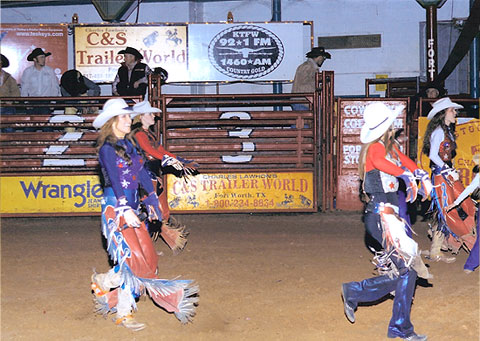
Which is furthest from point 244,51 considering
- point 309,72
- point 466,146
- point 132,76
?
point 466,146

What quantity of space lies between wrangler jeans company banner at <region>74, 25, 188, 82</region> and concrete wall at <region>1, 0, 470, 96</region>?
70 cm

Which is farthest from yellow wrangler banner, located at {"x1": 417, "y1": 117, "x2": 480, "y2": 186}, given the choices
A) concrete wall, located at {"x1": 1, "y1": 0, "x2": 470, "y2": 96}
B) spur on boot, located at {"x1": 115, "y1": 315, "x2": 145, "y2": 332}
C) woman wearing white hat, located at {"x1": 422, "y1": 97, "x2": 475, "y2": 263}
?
concrete wall, located at {"x1": 1, "y1": 0, "x2": 470, "y2": 96}

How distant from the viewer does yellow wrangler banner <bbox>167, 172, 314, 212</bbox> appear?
11.3 metres

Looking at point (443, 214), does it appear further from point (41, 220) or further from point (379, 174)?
point (41, 220)

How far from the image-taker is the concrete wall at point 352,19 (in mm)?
16906

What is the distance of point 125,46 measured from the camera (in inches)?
663

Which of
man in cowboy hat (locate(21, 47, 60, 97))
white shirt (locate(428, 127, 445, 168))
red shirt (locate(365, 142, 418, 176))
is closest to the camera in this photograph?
red shirt (locate(365, 142, 418, 176))

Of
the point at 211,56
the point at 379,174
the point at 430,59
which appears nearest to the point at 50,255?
the point at 379,174

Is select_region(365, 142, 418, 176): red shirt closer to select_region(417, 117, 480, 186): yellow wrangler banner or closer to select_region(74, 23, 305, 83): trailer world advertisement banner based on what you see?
select_region(417, 117, 480, 186): yellow wrangler banner

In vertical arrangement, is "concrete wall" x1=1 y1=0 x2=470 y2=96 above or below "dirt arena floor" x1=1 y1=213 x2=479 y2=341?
above

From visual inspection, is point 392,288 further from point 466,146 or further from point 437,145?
point 466,146

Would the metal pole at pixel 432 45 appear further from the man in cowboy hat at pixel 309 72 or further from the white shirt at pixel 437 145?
the white shirt at pixel 437 145

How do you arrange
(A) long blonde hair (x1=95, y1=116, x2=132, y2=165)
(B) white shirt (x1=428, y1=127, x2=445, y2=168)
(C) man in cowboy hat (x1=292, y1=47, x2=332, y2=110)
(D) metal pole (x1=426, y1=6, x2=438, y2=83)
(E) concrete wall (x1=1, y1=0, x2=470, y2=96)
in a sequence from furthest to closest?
(E) concrete wall (x1=1, y1=0, x2=470, y2=96) → (D) metal pole (x1=426, y1=6, x2=438, y2=83) → (C) man in cowboy hat (x1=292, y1=47, x2=332, y2=110) → (B) white shirt (x1=428, y1=127, x2=445, y2=168) → (A) long blonde hair (x1=95, y1=116, x2=132, y2=165)

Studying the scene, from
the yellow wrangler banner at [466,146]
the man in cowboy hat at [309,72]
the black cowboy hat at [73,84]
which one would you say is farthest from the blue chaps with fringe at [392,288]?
the black cowboy hat at [73,84]
